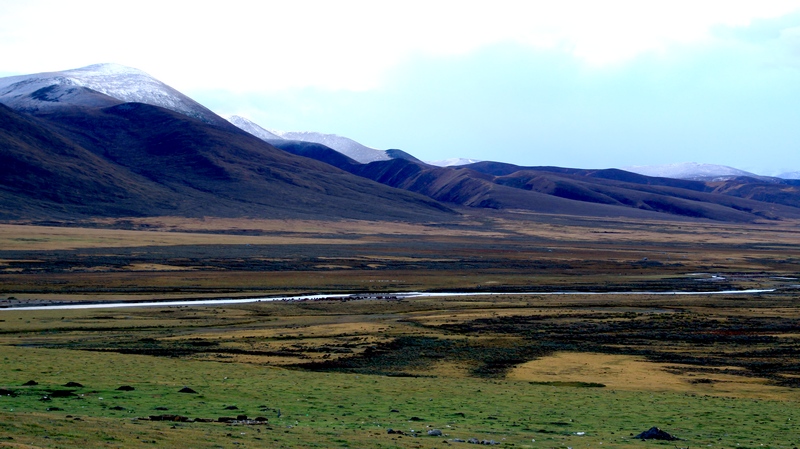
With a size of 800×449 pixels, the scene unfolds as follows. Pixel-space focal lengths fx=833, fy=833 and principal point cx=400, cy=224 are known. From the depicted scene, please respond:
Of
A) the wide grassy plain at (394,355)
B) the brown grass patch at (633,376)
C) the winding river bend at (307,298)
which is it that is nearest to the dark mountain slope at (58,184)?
the wide grassy plain at (394,355)

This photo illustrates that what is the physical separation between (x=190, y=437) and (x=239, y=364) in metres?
15.7

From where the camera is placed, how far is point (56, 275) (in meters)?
71.4

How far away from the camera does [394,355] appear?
35.9 m

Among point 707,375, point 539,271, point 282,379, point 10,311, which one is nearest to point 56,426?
point 282,379

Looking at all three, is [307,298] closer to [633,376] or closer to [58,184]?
[633,376]

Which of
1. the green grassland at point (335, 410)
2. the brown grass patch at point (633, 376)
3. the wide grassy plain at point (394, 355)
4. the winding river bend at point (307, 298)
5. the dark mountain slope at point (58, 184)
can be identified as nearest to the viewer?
Answer: the green grassland at point (335, 410)

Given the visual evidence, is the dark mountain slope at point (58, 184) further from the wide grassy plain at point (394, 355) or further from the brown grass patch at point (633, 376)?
the brown grass patch at point (633, 376)

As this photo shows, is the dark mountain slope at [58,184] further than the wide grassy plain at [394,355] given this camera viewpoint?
Yes

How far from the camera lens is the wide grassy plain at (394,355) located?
19.8 m

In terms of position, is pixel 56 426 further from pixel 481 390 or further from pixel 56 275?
pixel 56 275

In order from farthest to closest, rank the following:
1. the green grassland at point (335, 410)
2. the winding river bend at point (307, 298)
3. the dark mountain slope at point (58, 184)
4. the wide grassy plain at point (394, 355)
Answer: the dark mountain slope at point (58, 184) → the winding river bend at point (307, 298) → the wide grassy plain at point (394, 355) → the green grassland at point (335, 410)

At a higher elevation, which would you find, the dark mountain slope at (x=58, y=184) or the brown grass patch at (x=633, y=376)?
the dark mountain slope at (x=58, y=184)

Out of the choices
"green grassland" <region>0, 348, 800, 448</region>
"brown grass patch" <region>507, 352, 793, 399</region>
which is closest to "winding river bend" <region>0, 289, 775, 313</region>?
"green grassland" <region>0, 348, 800, 448</region>

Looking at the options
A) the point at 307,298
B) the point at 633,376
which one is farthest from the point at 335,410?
the point at 307,298
